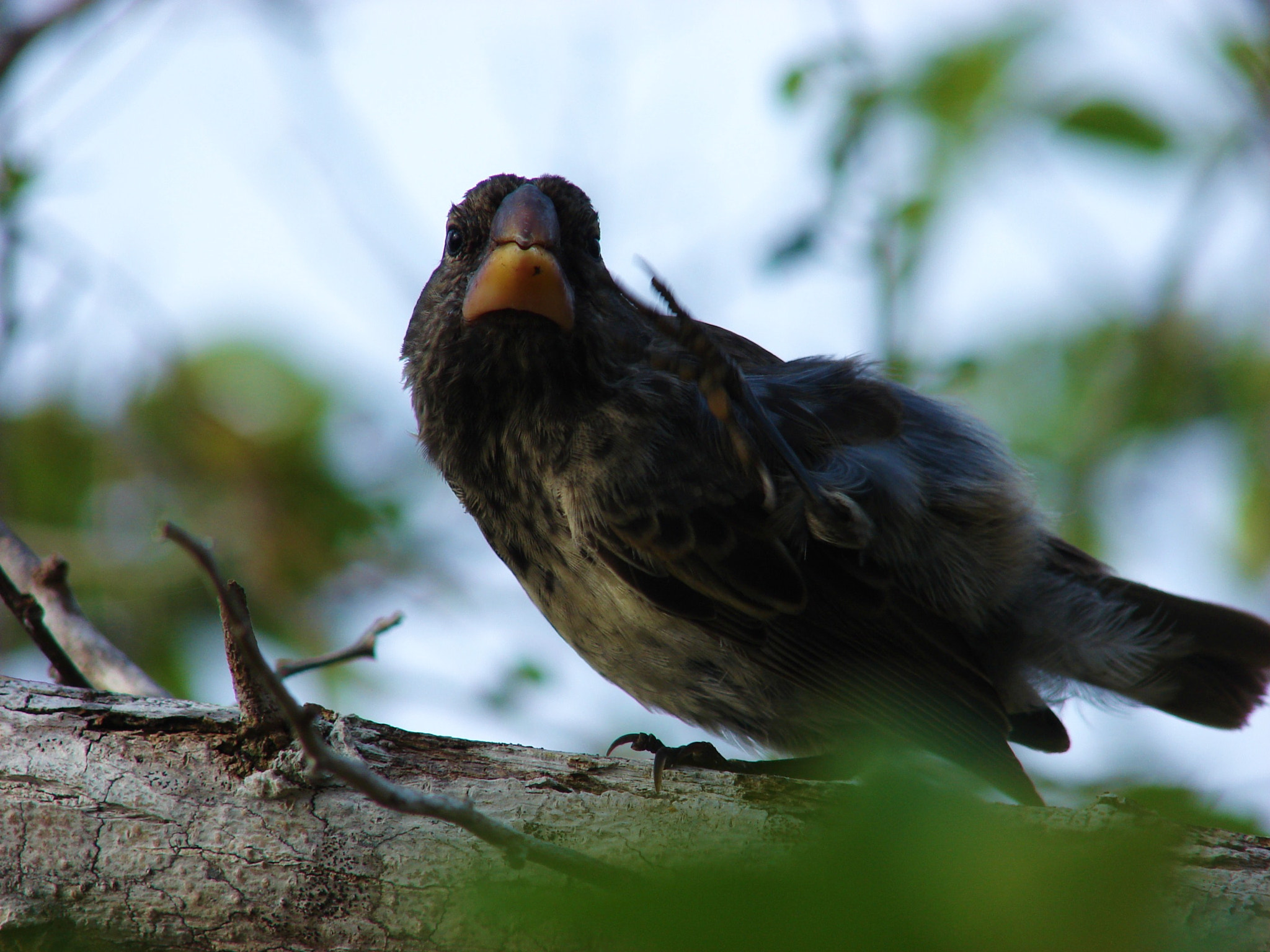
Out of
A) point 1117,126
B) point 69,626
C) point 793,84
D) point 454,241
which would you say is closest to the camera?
point 69,626

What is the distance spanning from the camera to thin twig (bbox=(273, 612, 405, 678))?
1.48m

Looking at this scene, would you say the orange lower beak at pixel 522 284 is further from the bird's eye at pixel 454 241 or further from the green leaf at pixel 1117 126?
the green leaf at pixel 1117 126

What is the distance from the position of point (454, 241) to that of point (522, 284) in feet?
1.23

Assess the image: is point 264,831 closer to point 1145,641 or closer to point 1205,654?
point 1145,641

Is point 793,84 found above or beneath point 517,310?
above

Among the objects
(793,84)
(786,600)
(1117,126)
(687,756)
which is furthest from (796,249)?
(687,756)

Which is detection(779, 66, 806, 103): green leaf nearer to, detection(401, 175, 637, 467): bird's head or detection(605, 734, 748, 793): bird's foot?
detection(401, 175, 637, 467): bird's head

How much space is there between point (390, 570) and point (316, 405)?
649 mm

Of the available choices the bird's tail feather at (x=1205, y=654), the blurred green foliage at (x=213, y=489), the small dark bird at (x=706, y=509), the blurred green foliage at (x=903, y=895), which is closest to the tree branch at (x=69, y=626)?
the small dark bird at (x=706, y=509)

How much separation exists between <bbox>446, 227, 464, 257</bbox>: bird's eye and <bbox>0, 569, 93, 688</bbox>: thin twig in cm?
115

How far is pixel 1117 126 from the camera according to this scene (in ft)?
9.01

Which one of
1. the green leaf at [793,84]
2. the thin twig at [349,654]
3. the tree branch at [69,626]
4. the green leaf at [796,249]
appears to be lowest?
the thin twig at [349,654]

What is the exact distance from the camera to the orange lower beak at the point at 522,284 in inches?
88.0

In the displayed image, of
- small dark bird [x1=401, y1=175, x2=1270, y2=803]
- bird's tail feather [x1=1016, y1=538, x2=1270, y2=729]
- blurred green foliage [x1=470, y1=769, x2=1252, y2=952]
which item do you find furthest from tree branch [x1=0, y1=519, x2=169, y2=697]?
bird's tail feather [x1=1016, y1=538, x2=1270, y2=729]
